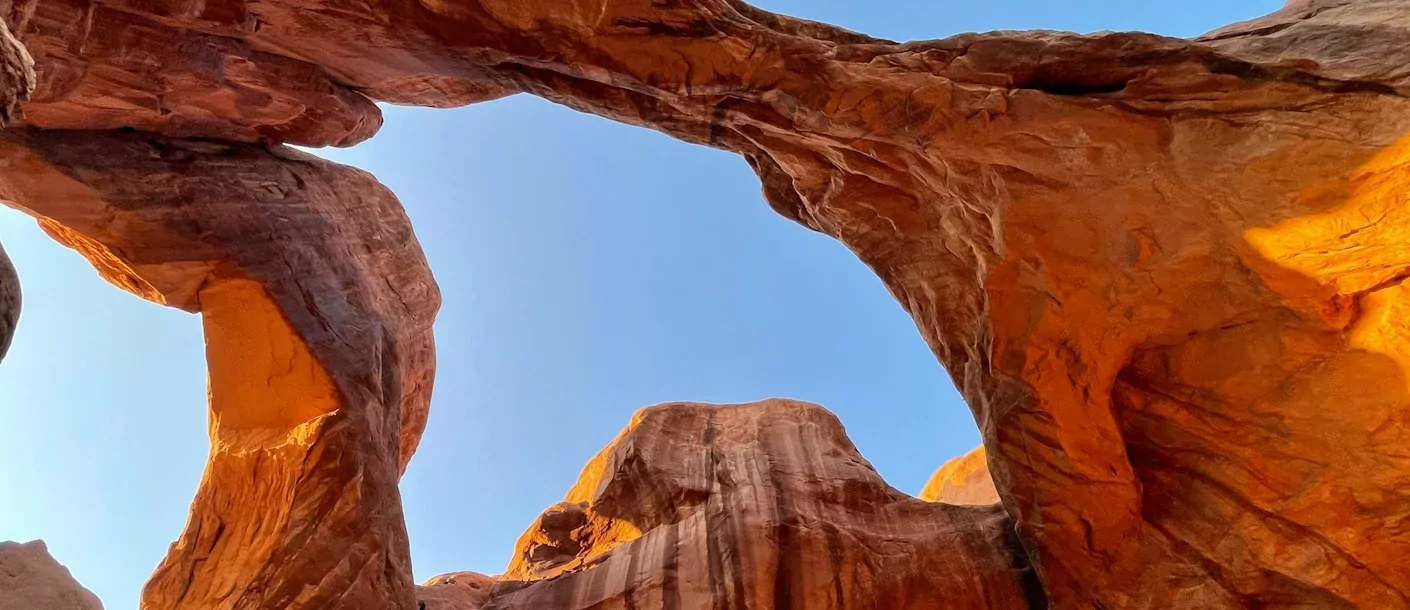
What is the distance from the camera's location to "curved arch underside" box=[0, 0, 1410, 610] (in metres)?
8.05

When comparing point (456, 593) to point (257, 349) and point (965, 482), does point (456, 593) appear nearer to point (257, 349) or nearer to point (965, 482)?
point (257, 349)

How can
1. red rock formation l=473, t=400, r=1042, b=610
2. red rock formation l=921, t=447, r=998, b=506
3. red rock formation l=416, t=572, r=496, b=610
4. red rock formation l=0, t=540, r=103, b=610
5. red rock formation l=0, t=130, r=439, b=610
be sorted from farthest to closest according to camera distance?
red rock formation l=921, t=447, r=998, b=506 → red rock formation l=416, t=572, r=496, b=610 → red rock formation l=473, t=400, r=1042, b=610 → red rock formation l=0, t=130, r=439, b=610 → red rock formation l=0, t=540, r=103, b=610

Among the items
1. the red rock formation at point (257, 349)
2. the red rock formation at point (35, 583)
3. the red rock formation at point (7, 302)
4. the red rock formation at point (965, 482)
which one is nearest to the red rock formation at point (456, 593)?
the red rock formation at point (257, 349)

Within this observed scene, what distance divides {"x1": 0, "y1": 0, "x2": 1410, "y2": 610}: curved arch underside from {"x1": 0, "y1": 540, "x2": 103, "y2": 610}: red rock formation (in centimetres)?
383

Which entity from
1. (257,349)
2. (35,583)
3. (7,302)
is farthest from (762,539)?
(7,302)

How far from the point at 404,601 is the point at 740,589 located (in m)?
4.22

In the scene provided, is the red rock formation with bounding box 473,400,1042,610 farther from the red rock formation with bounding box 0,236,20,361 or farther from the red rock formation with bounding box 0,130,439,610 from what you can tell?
the red rock formation with bounding box 0,236,20,361

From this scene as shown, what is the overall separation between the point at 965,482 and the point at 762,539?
12143 millimetres

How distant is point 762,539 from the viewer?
435 inches

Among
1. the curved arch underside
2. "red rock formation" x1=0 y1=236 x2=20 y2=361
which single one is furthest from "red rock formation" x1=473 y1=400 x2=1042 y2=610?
"red rock formation" x1=0 y1=236 x2=20 y2=361

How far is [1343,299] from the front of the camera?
8.34 meters

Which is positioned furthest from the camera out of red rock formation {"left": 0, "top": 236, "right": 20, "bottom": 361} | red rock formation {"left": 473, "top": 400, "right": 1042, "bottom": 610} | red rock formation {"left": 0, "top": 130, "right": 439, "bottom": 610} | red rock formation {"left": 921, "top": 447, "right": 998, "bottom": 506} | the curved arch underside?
red rock formation {"left": 921, "top": 447, "right": 998, "bottom": 506}

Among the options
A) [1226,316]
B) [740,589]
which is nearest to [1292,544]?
[1226,316]

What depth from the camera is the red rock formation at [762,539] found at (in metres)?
10.6
